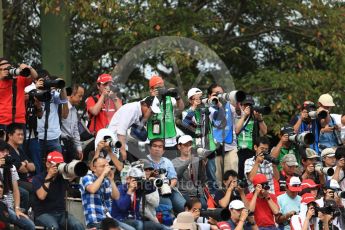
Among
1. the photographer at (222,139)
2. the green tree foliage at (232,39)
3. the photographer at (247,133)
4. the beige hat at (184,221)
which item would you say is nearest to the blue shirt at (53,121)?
the photographer at (222,139)

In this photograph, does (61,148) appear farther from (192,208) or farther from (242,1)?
(242,1)

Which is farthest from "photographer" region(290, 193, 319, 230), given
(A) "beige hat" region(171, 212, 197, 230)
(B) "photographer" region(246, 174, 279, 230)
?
(A) "beige hat" region(171, 212, 197, 230)

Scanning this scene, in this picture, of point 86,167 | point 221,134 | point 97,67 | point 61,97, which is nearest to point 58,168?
point 86,167

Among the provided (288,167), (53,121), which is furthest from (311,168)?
(53,121)

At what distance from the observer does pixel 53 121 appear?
22.4 meters

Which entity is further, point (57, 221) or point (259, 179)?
point (259, 179)

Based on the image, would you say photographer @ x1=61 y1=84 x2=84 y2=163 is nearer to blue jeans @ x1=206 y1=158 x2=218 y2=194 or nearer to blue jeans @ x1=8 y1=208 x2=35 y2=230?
blue jeans @ x1=206 y1=158 x2=218 y2=194

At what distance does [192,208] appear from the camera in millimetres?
21750

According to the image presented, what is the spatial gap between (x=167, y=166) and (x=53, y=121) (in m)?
1.62

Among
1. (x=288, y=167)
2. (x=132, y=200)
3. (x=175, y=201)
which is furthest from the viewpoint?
(x=288, y=167)

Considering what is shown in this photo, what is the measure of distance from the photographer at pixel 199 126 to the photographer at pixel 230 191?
55cm

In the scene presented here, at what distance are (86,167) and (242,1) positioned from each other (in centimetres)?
1019

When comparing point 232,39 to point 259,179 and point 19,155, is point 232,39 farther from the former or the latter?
point 19,155

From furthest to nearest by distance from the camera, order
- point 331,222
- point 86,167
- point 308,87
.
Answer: point 308,87 → point 331,222 → point 86,167
